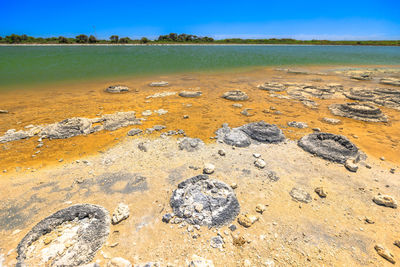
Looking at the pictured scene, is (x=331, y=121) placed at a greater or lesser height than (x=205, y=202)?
greater

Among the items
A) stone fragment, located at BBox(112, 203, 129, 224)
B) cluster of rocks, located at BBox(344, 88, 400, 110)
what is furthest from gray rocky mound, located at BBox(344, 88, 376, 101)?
stone fragment, located at BBox(112, 203, 129, 224)

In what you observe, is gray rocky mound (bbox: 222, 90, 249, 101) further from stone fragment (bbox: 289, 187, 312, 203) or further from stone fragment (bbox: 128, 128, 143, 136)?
stone fragment (bbox: 289, 187, 312, 203)

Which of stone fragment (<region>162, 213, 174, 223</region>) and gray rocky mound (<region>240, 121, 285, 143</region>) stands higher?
gray rocky mound (<region>240, 121, 285, 143</region>)

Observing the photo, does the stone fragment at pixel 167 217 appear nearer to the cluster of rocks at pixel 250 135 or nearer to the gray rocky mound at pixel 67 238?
the gray rocky mound at pixel 67 238

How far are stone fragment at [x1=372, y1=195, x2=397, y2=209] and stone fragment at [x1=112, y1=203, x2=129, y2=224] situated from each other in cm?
461

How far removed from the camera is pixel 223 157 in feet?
14.6

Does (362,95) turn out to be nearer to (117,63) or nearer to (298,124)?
(298,124)

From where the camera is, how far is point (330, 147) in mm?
4641

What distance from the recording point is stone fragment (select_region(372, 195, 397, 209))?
10.3 ft

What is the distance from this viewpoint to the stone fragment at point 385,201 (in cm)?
314

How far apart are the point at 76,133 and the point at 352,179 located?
7698 mm

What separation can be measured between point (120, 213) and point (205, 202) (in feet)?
4.81

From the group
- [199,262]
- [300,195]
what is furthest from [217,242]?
[300,195]

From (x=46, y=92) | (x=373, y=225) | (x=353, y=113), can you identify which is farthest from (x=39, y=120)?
(x=353, y=113)
